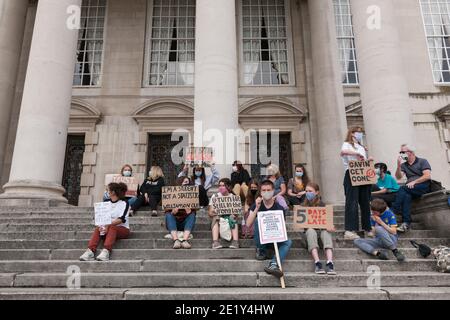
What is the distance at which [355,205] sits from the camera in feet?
21.9

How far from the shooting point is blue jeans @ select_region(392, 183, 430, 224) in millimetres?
7363

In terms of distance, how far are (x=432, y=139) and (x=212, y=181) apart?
10950 mm

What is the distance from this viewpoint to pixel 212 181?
8664 millimetres

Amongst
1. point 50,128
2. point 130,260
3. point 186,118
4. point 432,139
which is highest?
point 186,118

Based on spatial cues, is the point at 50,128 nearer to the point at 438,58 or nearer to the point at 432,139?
the point at 432,139

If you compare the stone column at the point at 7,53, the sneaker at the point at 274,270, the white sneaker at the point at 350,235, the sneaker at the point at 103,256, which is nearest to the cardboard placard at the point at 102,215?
the sneaker at the point at 103,256

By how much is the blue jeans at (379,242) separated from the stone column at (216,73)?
12.4 feet

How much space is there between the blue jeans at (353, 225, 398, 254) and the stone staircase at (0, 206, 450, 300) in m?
0.15

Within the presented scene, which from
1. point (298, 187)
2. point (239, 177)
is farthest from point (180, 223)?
point (298, 187)

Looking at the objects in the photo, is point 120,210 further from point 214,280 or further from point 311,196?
point 311,196

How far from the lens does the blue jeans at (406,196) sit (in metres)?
7.36

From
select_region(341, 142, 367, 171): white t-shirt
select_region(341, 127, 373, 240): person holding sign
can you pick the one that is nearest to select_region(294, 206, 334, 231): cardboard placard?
select_region(341, 127, 373, 240): person holding sign
